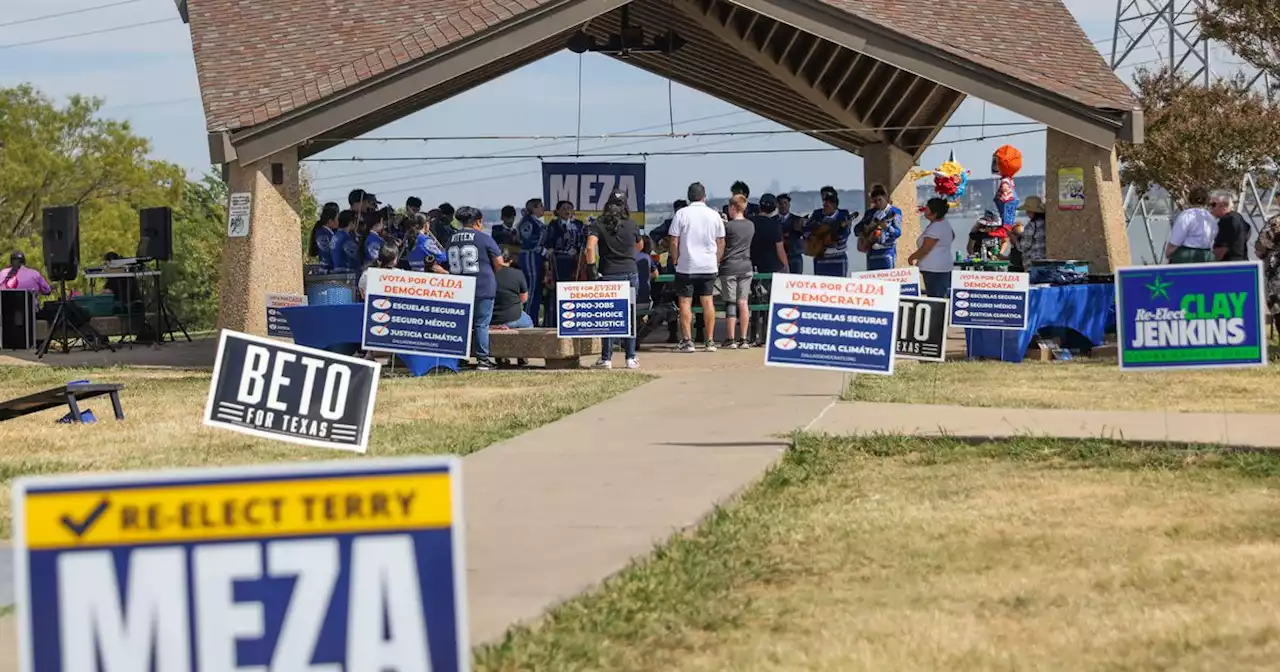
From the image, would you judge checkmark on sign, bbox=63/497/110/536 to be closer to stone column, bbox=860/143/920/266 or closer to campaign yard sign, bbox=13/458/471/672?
campaign yard sign, bbox=13/458/471/672

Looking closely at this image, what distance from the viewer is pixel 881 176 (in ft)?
93.1

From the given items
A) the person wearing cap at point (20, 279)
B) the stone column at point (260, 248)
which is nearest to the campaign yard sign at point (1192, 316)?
the stone column at point (260, 248)

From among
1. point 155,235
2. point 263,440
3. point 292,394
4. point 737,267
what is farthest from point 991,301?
point 155,235

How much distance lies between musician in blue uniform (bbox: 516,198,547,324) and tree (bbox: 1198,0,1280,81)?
16588mm

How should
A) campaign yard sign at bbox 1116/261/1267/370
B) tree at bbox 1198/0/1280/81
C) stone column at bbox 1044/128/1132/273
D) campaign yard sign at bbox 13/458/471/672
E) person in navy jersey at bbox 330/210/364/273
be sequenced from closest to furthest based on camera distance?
campaign yard sign at bbox 13/458/471/672 → campaign yard sign at bbox 1116/261/1267/370 → person in navy jersey at bbox 330/210/364/273 → stone column at bbox 1044/128/1132/273 → tree at bbox 1198/0/1280/81

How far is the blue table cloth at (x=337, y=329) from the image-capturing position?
18016 mm

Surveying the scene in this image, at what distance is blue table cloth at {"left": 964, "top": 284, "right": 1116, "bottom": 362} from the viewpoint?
59.5 feet

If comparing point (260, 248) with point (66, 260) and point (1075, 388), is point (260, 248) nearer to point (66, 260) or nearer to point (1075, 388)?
point (66, 260)

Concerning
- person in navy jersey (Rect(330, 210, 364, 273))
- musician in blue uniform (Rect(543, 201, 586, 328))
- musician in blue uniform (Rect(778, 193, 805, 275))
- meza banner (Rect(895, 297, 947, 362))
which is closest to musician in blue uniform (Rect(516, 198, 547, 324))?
musician in blue uniform (Rect(543, 201, 586, 328))

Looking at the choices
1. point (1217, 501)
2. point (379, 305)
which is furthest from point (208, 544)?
point (379, 305)

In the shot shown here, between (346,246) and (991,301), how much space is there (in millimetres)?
7884

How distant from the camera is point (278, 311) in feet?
63.0

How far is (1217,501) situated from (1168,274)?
228 centimetres

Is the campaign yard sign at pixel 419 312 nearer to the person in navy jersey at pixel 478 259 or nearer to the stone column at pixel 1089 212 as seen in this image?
the person in navy jersey at pixel 478 259
